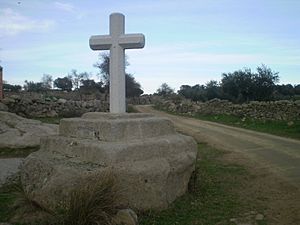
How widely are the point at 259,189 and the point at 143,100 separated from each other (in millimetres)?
52109

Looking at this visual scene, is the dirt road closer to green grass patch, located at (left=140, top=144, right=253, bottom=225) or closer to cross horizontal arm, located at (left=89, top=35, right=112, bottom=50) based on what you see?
green grass patch, located at (left=140, top=144, right=253, bottom=225)

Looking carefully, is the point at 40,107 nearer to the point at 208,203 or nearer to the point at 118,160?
the point at 208,203

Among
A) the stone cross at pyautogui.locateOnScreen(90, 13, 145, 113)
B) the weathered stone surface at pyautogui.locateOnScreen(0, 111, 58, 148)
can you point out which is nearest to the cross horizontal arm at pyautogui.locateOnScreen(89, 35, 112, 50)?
the stone cross at pyautogui.locateOnScreen(90, 13, 145, 113)

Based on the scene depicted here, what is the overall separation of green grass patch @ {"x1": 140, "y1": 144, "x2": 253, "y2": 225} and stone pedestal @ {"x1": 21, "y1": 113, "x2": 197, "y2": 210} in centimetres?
16

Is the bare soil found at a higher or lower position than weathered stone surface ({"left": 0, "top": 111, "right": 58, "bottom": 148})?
lower

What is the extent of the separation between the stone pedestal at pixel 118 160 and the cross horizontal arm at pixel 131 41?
1023 millimetres

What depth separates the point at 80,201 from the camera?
4312 mm

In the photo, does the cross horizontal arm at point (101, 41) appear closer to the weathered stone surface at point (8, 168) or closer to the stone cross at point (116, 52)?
the stone cross at point (116, 52)

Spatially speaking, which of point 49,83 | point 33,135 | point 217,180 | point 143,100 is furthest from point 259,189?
point 49,83

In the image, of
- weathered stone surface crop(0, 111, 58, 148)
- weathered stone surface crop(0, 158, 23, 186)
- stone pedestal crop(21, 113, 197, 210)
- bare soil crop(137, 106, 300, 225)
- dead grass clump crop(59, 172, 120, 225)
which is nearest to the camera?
dead grass clump crop(59, 172, 120, 225)

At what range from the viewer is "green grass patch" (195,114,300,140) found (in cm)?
1513

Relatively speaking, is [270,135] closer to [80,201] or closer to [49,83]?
[80,201]

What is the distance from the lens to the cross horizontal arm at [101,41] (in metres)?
6.22

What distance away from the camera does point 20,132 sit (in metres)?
10.6
